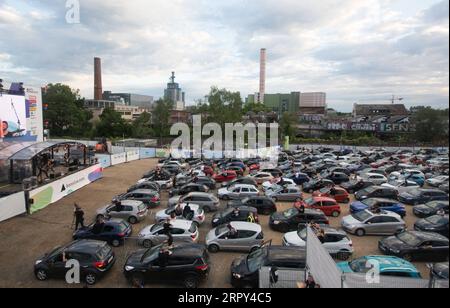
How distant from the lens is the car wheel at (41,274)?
33.1 feet

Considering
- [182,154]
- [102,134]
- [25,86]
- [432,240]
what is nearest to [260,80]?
[102,134]

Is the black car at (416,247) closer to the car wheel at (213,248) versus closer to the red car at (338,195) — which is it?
the car wheel at (213,248)

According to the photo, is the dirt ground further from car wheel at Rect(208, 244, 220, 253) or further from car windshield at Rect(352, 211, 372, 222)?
car windshield at Rect(352, 211, 372, 222)

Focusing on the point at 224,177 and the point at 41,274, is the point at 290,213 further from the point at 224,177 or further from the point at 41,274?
the point at 224,177

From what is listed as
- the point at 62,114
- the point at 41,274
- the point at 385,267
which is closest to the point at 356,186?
the point at 385,267

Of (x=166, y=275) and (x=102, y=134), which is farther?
(x=102, y=134)

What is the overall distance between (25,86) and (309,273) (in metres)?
32.2

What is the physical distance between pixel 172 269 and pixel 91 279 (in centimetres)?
262

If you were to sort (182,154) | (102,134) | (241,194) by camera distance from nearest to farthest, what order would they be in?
(241,194) < (182,154) < (102,134)

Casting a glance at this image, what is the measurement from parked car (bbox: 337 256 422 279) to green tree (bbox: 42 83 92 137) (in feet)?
235

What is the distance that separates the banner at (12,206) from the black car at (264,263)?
41.1 feet
